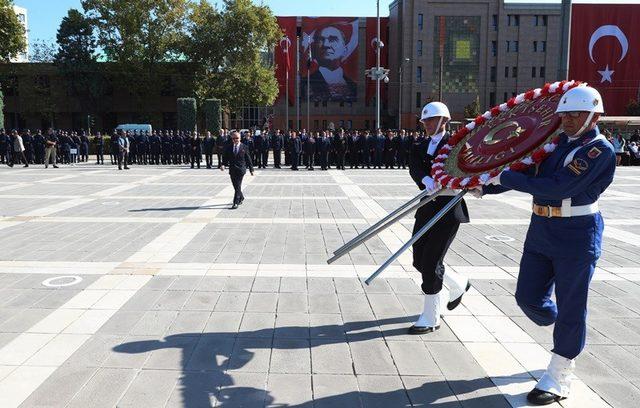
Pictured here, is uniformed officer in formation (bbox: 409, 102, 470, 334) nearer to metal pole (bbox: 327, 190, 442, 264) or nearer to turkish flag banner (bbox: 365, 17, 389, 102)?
metal pole (bbox: 327, 190, 442, 264)

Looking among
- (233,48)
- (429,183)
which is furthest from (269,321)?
(233,48)

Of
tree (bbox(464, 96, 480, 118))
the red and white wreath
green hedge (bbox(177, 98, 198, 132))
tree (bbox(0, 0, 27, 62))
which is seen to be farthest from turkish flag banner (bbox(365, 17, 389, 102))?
the red and white wreath

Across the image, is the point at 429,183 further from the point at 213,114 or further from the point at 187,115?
the point at 187,115

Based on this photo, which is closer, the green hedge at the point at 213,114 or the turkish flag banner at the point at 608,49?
the green hedge at the point at 213,114

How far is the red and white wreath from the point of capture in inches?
138

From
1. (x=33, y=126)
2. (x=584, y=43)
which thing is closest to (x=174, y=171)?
(x=33, y=126)

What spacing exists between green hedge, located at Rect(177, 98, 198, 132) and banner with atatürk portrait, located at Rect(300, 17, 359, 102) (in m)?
33.2

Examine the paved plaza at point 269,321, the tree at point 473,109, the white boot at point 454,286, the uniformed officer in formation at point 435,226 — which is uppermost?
the tree at point 473,109

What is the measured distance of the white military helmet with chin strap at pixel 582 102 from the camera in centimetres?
326

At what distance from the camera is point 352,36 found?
69250 millimetres

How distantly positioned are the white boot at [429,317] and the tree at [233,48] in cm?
4293

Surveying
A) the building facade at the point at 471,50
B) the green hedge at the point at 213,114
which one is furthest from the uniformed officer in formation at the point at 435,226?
the building facade at the point at 471,50

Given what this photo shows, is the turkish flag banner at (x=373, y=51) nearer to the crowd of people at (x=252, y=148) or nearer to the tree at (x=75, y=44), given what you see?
the tree at (x=75, y=44)

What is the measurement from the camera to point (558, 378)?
359 centimetres
